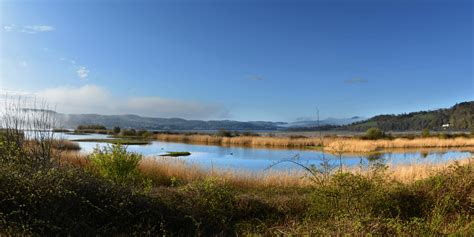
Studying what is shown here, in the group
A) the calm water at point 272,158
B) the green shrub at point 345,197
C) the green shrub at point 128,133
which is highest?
the green shrub at point 128,133

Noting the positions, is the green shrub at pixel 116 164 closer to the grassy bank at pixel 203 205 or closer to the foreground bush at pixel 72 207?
the grassy bank at pixel 203 205

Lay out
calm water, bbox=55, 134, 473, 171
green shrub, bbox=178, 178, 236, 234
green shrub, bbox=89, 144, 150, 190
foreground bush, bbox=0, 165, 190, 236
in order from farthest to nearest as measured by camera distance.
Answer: calm water, bbox=55, 134, 473, 171 → green shrub, bbox=89, 144, 150, 190 → green shrub, bbox=178, 178, 236, 234 → foreground bush, bbox=0, 165, 190, 236

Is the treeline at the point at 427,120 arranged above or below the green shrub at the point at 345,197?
above

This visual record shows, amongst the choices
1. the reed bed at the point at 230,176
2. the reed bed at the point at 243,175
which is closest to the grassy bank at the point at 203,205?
the reed bed at the point at 243,175

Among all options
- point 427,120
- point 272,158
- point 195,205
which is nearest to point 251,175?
point 195,205

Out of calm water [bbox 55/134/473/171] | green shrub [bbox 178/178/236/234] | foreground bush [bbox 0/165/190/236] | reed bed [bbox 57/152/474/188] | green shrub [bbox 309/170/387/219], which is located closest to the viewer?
foreground bush [bbox 0/165/190/236]

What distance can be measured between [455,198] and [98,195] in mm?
7332

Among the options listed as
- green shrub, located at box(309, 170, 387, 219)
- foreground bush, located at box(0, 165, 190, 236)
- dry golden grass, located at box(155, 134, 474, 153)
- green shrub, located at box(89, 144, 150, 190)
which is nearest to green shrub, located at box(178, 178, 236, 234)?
foreground bush, located at box(0, 165, 190, 236)

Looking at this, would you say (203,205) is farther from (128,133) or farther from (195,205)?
(128,133)

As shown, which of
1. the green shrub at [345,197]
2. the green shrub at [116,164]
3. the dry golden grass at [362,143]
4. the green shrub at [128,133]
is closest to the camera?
the green shrub at [345,197]

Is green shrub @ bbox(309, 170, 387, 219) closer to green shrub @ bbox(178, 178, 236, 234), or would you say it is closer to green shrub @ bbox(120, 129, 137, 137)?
green shrub @ bbox(178, 178, 236, 234)

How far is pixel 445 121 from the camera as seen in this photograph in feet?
315

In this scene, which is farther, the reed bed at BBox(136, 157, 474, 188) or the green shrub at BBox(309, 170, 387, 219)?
the reed bed at BBox(136, 157, 474, 188)

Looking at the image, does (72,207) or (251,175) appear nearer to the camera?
(72,207)
